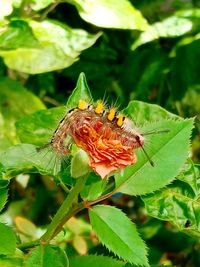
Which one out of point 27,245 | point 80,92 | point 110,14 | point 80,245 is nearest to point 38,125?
point 80,92

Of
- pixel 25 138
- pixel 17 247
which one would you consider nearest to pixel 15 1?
pixel 25 138

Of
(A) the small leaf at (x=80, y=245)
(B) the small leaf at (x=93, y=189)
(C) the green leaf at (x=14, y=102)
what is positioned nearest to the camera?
(B) the small leaf at (x=93, y=189)

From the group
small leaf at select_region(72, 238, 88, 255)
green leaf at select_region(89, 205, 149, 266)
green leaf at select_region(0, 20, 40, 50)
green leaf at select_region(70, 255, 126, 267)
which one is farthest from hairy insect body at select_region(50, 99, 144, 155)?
small leaf at select_region(72, 238, 88, 255)

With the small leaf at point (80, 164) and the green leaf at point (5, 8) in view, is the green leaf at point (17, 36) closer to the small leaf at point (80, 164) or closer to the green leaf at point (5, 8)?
the green leaf at point (5, 8)

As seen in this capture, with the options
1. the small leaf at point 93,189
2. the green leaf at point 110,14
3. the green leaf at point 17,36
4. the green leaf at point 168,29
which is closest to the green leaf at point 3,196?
the small leaf at point 93,189

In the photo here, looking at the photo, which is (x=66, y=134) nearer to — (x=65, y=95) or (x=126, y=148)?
(x=126, y=148)
